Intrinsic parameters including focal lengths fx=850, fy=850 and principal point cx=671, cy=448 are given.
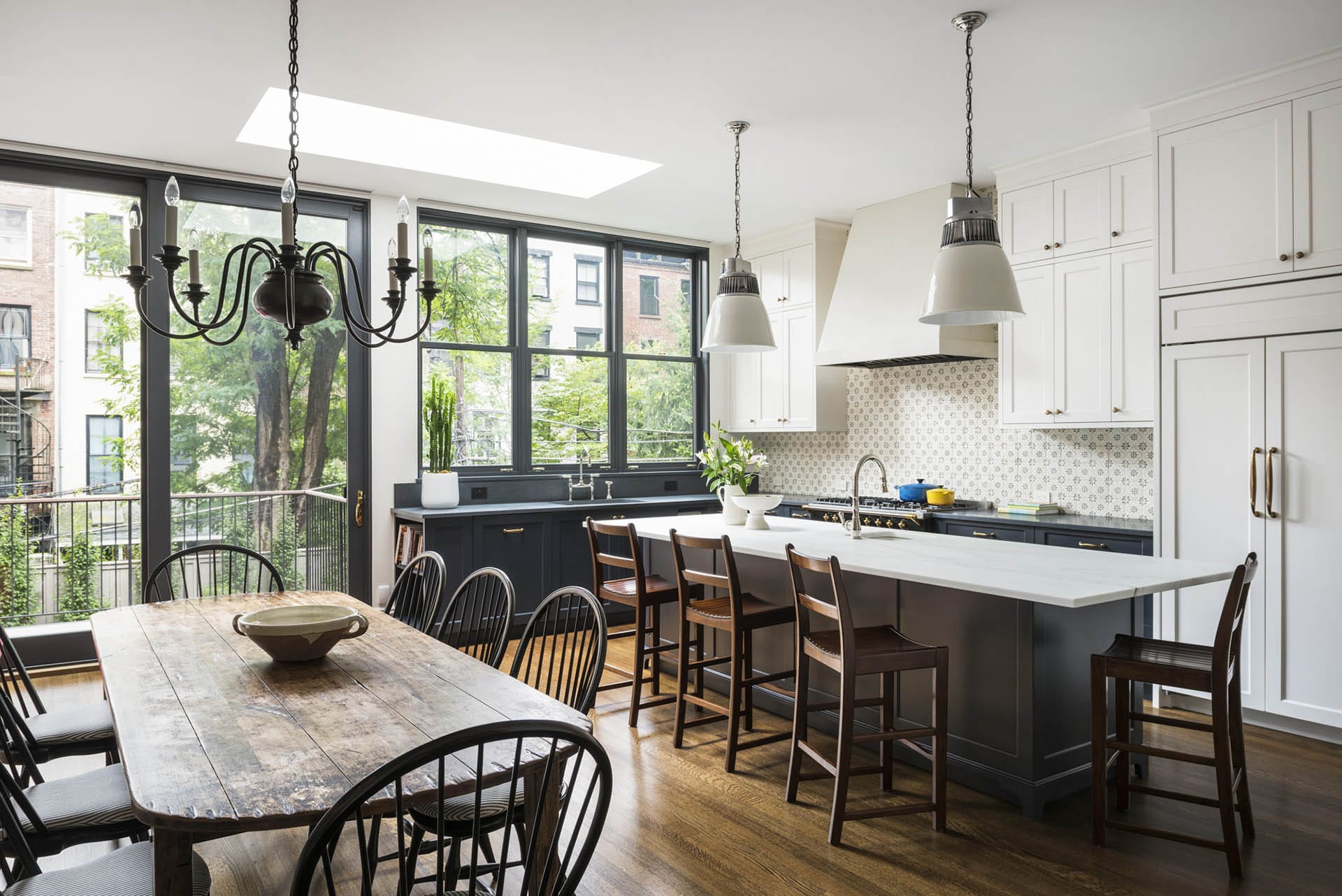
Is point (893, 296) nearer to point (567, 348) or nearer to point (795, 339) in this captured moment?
point (795, 339)

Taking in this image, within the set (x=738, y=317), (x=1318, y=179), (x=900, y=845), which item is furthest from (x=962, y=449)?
(x=900, y=845)

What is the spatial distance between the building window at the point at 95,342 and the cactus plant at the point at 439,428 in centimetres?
262

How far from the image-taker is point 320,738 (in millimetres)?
1684

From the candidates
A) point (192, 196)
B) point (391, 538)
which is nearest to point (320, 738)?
point (391, 538)

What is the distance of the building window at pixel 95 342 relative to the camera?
20.3 ft

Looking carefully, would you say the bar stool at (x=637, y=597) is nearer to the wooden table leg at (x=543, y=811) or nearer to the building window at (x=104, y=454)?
the wooden table leg at (x=543, y=811)

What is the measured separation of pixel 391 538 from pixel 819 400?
3.04m

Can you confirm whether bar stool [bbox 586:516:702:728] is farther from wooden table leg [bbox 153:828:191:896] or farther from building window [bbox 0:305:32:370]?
building window [bbox 0:305:32:370]

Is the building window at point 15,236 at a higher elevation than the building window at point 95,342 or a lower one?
higher

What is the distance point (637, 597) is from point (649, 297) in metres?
3.32

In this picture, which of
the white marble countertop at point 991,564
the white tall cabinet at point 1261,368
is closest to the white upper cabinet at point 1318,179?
the white tall cabinet at point 1261,368

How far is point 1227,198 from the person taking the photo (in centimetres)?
370

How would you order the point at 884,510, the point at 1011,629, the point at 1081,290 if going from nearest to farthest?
the point at 1011,629 → the point at 1081,290 → the point at 884,510

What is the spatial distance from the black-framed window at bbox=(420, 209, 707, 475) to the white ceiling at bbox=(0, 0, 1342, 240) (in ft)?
3.98
